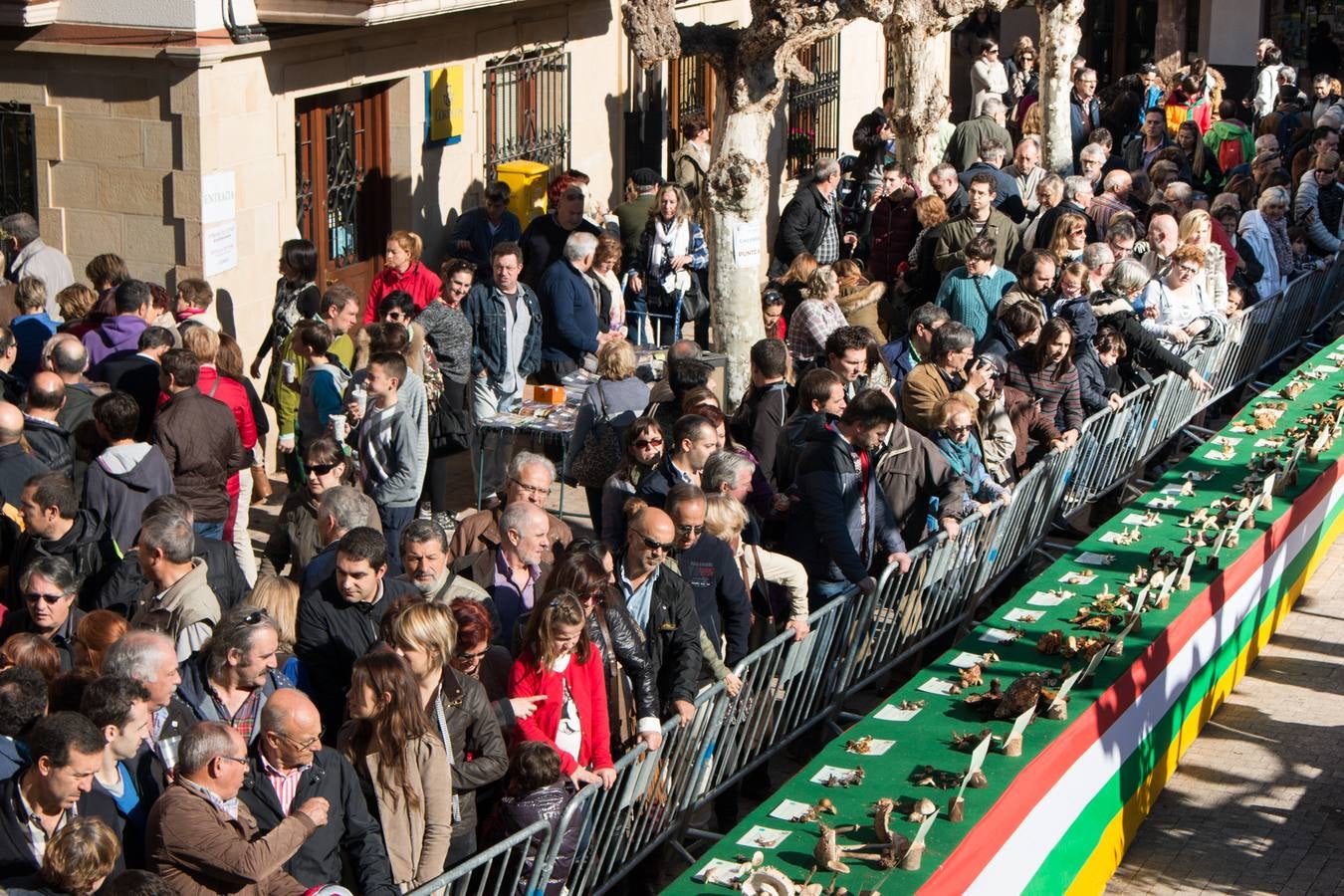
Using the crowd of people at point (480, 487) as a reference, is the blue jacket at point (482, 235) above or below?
above

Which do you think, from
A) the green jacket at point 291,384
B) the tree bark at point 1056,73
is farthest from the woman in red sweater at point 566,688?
the tree bark at point 1056,73

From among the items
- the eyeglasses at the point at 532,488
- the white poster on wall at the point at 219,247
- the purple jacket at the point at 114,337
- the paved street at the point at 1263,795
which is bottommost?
the paved street at the point at 1263,795

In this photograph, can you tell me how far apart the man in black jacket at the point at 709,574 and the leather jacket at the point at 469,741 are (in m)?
1.40

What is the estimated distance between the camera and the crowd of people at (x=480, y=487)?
612cm

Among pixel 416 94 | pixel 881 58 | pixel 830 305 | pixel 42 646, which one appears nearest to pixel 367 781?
pixel 42 646

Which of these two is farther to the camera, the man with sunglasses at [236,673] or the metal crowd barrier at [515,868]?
the man with sunglasses at [236,673]

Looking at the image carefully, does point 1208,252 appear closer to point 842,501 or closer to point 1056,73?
point 842,501

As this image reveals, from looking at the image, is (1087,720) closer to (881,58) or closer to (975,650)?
(975,650)

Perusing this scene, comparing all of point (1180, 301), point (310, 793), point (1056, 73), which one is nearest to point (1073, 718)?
point (310, 793)

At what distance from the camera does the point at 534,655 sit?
6.96 m

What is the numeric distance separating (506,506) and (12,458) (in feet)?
7.57

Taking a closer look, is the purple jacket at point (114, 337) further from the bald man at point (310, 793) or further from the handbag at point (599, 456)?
the bald man at point (310, 793)

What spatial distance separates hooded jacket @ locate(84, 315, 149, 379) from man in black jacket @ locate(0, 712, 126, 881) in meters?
4.94

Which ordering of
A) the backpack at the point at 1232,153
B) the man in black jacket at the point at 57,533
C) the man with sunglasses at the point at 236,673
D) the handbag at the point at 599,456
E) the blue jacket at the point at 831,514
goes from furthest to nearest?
1. the backpack at the point at 1232,153
2. the handbag at the point at 599,456
3. the blue jacket at the point at 831,514
4. the man in black jacket at the point at 57,533
5. the man with sunglasses at the point at 236,673
